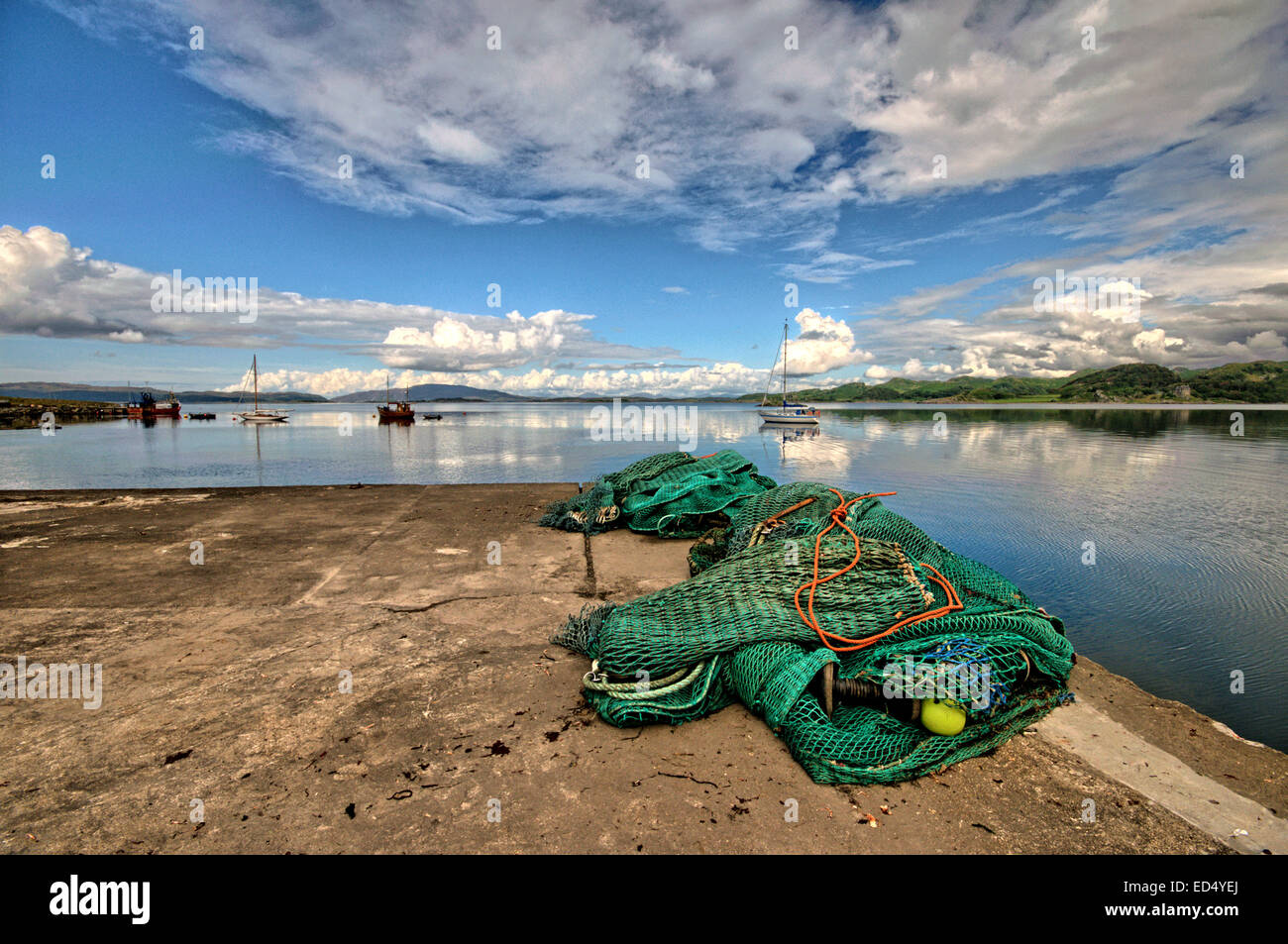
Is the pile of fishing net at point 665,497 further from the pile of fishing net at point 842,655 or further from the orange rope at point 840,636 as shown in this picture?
the orange rope at point 840,636

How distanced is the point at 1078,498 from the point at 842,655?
16326 mm

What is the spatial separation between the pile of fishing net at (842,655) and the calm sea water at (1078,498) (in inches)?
125

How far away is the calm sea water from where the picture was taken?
20.5ft

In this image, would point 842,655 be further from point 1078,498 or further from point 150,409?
point 150,409

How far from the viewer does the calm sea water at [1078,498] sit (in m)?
6.25

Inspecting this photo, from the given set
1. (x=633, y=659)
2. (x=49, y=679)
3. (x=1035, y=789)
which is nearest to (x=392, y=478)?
(x=49, y=679)

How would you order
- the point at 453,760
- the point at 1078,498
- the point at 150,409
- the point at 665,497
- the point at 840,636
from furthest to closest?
1. the point at 150,409
2. the point at 1078,498
3. the point at 665,497
4. the point at 840,636
5. the point at 453,760

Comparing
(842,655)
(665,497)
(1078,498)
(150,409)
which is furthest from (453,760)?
(150,409)

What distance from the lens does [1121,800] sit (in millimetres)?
2594

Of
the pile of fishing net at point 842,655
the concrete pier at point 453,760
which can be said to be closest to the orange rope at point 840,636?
the pile of fishing net at point 842,655

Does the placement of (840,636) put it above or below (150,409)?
below

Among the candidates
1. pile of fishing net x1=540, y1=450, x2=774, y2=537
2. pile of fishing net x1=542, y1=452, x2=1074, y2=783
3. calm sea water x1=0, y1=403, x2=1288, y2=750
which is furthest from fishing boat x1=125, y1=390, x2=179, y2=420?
pile of fishing net x1=542, y1=452, x2=1074, y2=783

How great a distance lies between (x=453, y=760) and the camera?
2803 mm
